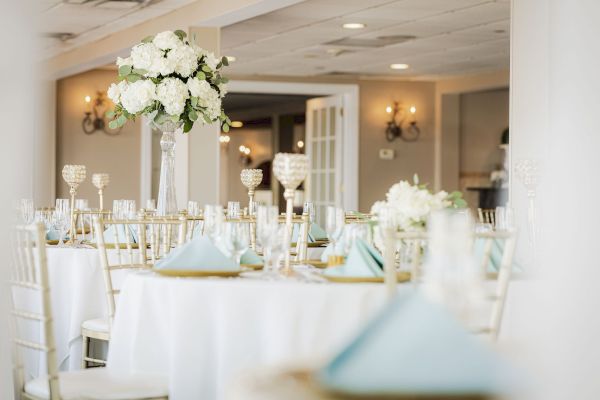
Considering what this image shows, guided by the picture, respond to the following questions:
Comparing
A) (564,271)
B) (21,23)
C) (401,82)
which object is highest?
(401,82)

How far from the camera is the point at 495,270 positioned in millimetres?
3447

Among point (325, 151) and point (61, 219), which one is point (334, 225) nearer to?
point (61, 219)

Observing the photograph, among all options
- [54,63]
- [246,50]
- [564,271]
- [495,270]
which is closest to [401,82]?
[246,50]

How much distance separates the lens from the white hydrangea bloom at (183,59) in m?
5.06

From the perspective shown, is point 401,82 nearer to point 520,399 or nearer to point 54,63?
point 54,63

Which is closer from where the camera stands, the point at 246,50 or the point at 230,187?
the point at 246,50

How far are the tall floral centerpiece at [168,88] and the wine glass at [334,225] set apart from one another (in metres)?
1.57

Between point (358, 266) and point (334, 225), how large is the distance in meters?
0.52

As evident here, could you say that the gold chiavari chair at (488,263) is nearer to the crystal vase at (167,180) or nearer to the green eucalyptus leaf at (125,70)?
the crystal vase at (167,180)

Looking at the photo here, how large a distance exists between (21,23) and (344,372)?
240 centimetres

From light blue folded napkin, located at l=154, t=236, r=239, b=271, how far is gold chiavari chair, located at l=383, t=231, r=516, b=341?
585mm

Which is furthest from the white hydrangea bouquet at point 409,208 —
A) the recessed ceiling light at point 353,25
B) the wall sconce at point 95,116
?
the wall sconce at point 95,116

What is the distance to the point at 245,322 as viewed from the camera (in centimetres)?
297

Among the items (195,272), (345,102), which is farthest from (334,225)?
(345,102)
